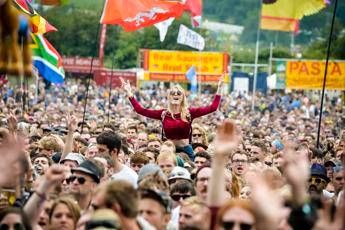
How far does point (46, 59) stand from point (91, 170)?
1265 centimetres

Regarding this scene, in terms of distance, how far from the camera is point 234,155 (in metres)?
15.1

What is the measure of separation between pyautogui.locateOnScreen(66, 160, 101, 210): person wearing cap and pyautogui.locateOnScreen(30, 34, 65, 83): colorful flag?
11.9 meters

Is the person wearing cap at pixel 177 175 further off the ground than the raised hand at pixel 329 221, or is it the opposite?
the raised hand at pixel 329 221

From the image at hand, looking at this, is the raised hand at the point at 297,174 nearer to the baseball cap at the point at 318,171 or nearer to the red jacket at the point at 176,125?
the baseball cap at the point at 318,171

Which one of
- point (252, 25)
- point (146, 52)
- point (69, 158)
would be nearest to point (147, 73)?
point (146, 52)

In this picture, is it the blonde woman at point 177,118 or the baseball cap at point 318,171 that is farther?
the blonde woman at point 177,118

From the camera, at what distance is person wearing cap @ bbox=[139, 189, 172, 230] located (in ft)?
31.7

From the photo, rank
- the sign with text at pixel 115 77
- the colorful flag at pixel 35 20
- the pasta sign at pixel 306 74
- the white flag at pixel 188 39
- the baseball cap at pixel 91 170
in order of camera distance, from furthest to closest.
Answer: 1. the sign with text at pixel 115 77
2. the pasta sign at pixel 306 74
3. the white flag at pixel 188 39
4. the colorful flag at pixel 35 20
5. the baseball cap at pixel 91 170

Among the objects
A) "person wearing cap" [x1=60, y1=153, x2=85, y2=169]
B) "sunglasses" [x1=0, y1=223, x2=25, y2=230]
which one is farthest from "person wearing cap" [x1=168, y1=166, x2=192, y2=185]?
"sunglasses" [x1=0, y1=223, x2=25, y2=230]

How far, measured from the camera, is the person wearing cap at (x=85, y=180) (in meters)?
11.0

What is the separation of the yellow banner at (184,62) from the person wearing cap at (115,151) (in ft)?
142

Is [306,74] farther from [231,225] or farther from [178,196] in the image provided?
[231,225]

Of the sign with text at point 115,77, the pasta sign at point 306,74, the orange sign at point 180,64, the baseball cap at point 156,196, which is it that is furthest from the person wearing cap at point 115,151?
the sign with text at point 115,77

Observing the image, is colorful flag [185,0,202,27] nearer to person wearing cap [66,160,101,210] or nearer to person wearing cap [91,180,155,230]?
person wearing cap [66,160,101,210]
